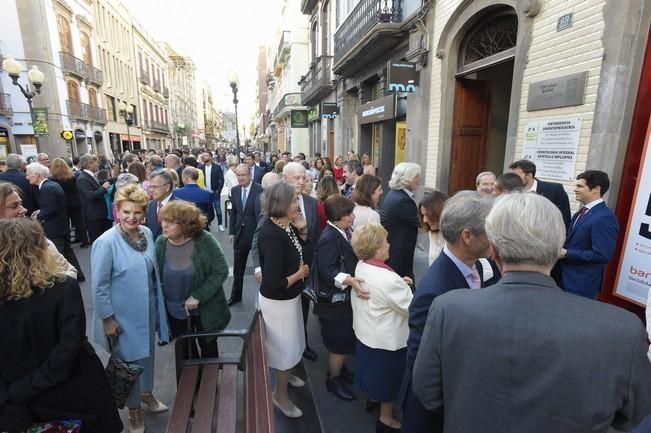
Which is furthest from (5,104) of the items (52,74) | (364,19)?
(364,19)

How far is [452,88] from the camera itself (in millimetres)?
6309

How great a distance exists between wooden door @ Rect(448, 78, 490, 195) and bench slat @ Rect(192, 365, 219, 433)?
5.58 meters

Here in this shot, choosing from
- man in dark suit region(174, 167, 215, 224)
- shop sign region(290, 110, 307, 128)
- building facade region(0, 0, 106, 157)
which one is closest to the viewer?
man in dark suit region(174, 167, 215, 224)

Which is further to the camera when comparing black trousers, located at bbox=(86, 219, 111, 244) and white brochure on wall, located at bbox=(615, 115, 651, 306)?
black trousers, located at bbox=(86, 219, 111, 244)

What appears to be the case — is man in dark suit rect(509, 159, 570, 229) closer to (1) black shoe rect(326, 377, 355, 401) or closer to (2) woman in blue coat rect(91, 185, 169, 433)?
(1) black shoe rect(326, 377, 355, 401)

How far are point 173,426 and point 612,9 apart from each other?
17.1ft

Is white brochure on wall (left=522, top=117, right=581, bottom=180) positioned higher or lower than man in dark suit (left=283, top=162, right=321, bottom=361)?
higher

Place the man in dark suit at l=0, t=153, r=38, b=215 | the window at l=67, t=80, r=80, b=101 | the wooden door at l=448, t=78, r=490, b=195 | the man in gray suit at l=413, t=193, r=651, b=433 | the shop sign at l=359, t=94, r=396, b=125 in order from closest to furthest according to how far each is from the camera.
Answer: the man in gray suit at l=413, t=193, r=651, b=433 < the man in dark suit at l=0, t=153, r=38, b=215 < the wooden door at l=448, t=78, r=490, b=195 < the shop sign at l=359, t=94, r=396, b=125 < the window at l=67, t=80, r=80, b=101

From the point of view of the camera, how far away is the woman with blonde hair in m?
1.60

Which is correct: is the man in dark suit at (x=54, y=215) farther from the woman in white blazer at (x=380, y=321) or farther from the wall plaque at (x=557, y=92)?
the wall plaque at (x=557, y=92)

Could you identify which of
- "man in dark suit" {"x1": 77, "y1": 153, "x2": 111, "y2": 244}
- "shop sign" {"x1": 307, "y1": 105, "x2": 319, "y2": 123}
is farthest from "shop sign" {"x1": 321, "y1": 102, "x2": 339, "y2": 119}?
"man in dark suit" {"x1": 77, "y1": 153, "x2": 111, "y2": 244}

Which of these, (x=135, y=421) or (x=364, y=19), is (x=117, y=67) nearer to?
(x=364, y=19)

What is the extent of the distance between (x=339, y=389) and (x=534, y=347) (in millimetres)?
2270

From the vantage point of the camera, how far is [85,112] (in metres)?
24.5
